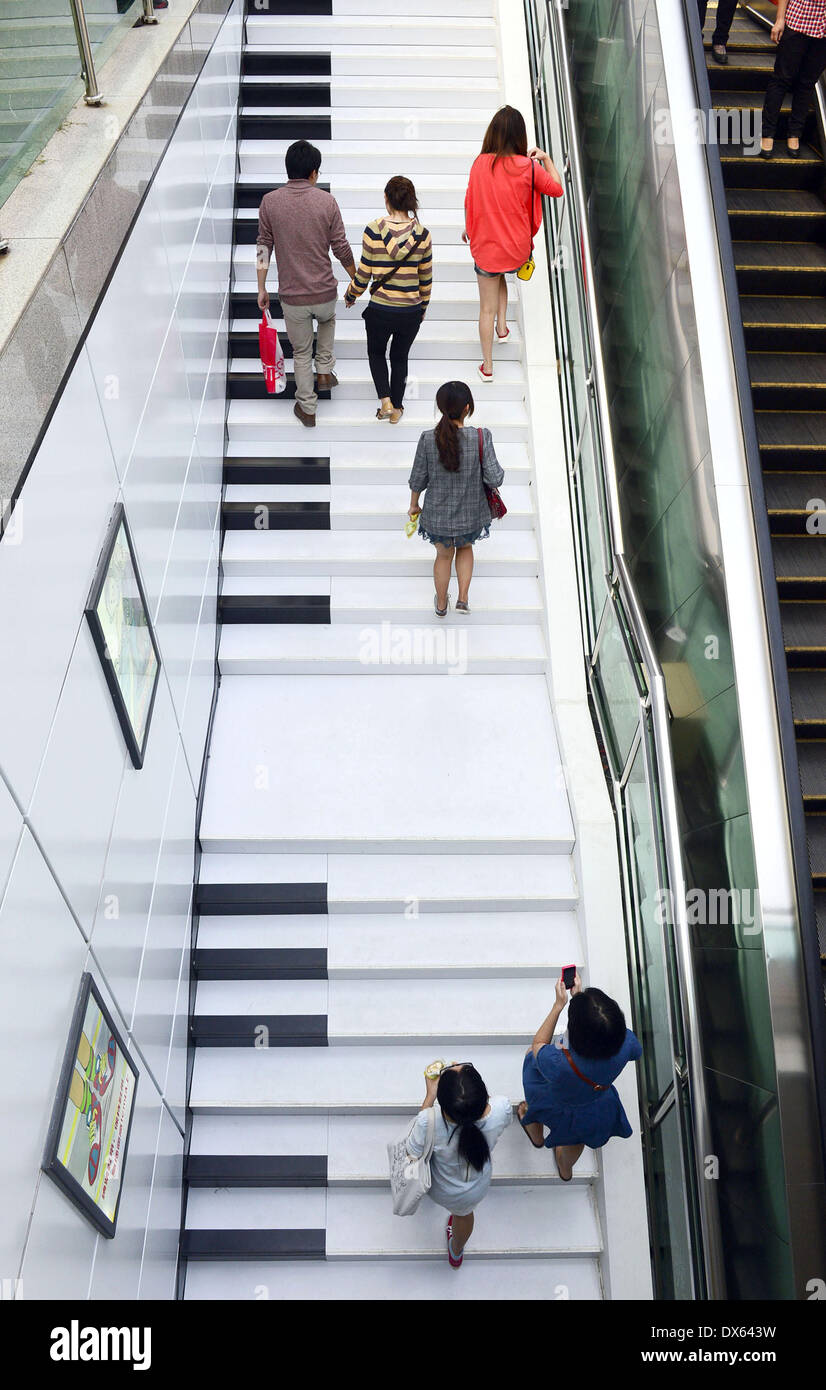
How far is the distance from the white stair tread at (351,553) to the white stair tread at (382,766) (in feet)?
2.22

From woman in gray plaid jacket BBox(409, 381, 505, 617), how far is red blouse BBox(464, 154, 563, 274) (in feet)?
4.53

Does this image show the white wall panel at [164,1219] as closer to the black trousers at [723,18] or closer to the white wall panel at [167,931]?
the white wall panel at [167,931]

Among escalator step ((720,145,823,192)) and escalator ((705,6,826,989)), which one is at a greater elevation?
escalator step ((720,145,823,192))

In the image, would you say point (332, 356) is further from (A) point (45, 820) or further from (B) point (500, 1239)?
(B) point (500, 1239)

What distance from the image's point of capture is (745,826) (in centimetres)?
393

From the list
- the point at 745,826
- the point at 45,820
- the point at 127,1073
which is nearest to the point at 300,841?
the point at 127,1073

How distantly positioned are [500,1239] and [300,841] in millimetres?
2003

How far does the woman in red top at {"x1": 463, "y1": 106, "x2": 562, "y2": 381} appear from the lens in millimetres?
5562

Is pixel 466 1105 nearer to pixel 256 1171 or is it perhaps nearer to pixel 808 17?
pixel 256 1171

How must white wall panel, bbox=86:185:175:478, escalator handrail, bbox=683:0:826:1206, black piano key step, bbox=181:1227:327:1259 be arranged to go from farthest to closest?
black piano key step, bbox=181:1227:327:1259
escalator handrail, bbox=683:0:826:1206
white wall panel, bbox=86:185:175:478

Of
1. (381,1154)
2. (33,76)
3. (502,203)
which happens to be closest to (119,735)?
(33,76)

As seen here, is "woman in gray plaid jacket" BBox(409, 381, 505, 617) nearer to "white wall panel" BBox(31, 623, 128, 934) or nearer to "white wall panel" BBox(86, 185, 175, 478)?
"white wall panel" BBox(86, 185, 175, 478)

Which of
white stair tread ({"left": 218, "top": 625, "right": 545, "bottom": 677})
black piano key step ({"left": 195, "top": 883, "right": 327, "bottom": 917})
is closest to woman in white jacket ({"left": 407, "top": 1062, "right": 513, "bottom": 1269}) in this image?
black piano key step ({"left": 195, "top": 883, "right": 327, "bottom": 917})

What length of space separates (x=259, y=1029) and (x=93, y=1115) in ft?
6.08
